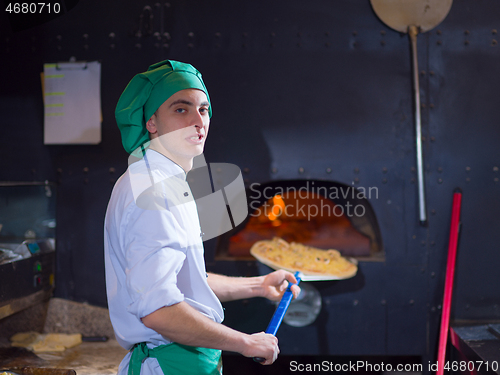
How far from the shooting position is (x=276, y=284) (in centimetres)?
154

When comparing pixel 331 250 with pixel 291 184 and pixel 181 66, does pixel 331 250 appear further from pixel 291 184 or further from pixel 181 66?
pixel 181 66

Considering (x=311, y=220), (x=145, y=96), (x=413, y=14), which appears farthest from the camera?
(x=311, y=220)

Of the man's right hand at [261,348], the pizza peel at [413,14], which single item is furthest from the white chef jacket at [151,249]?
the pizza peel at [413,14]

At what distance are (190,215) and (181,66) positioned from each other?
47cm

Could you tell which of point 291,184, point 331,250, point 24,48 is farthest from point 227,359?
point 24,48

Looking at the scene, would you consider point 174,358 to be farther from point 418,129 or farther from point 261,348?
point 418,129

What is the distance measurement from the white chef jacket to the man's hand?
342 mm

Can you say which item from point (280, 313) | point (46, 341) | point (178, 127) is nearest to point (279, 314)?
point (280, 313)

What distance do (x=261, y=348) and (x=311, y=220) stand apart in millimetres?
1609

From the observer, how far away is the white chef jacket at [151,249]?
975 mm

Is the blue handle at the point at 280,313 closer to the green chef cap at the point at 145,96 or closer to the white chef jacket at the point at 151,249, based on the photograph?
the white chef jacket at the point at 151,249

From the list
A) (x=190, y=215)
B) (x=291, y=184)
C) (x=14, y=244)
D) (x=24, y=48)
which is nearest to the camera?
(x=190, y=215)

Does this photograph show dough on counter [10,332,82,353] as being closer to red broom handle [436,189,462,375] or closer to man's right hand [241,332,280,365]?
man's right hand [241,332,280,365]

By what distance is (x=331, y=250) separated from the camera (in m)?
2.35
